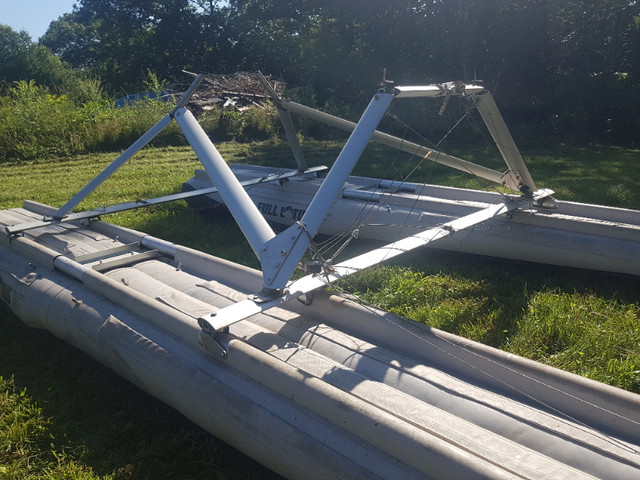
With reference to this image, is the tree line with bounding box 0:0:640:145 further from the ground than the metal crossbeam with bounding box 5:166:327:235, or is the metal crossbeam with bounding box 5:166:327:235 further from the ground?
the tree line with bounding box 0:0:640:145

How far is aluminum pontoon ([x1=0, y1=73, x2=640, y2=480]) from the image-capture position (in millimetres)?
1840

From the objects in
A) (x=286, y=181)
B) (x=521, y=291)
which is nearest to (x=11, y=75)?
(x=286, y=181)

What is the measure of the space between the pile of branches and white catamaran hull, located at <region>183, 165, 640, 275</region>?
9.43 metres

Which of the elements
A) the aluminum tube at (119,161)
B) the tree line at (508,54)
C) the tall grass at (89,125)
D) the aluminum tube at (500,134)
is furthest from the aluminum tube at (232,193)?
the tree line at (508,54)

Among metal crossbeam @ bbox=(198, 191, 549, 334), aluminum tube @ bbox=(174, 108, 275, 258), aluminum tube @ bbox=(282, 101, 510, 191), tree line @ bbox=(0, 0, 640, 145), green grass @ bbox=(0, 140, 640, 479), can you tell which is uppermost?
tree line @ bbox=(0, 0, 640, 145)

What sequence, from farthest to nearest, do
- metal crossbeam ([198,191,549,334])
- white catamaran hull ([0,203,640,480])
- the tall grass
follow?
the tall grass → metal crossbeam ([198,191,549,334]) → white catamaran hull ([0,203,640,480])

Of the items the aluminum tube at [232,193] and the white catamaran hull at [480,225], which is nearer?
the aluminum tube at [232,193]

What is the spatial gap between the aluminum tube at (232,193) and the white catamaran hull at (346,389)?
1.53 feet

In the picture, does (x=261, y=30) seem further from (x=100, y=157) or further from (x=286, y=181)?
(x=286, y=181)

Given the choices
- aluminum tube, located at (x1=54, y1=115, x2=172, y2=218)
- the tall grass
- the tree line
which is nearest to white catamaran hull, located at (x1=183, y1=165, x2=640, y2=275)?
aluminum tube, located at (x1=54, y1=115, x2=172, y2=218)

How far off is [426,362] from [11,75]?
4540 cm

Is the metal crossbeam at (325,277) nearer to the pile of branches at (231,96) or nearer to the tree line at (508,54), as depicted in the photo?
the tree line at (508,54)

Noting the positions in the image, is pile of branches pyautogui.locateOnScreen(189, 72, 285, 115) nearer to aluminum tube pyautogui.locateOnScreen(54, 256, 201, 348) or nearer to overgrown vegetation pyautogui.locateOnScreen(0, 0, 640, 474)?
overgrown vegetation pyautogui.locateOnScreen(0, 0, 640, 474)

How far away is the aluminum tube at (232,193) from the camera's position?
2797 millimetres
